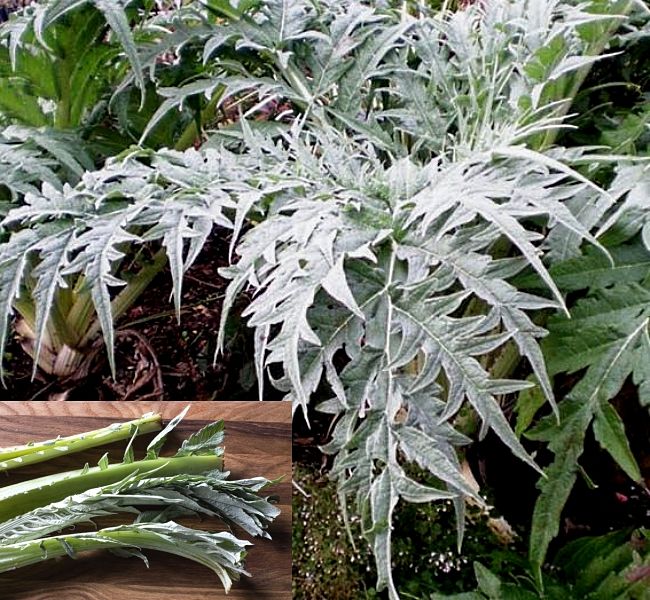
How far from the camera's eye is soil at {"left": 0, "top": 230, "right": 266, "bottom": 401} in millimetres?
898

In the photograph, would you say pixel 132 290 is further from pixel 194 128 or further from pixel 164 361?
pixel 194 128

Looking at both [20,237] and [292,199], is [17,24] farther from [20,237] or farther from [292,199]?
[292,199]

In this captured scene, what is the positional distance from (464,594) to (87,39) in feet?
2.24

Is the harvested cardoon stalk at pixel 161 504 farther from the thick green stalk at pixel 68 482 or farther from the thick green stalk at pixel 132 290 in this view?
the thick green stalk at pixel 132 290

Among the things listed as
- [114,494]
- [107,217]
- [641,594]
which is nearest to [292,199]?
[107,217]

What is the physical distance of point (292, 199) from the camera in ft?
2.23

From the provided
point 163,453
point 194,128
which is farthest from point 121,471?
point 194,128

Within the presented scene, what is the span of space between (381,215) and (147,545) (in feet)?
1.11

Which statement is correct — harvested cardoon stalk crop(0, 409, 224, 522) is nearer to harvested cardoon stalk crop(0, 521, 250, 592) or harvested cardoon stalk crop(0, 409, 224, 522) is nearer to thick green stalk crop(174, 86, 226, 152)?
Answer: harvested cardoon stalk crop(0, 521, 250, 592)

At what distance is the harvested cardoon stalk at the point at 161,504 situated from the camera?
62cm

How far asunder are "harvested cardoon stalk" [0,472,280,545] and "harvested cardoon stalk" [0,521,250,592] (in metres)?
0.01

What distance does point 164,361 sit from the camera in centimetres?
97

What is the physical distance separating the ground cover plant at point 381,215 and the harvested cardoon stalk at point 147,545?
103 millimetres

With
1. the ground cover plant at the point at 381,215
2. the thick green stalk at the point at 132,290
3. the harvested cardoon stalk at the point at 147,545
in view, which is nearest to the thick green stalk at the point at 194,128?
the ground cover plant at the point at 381,215
